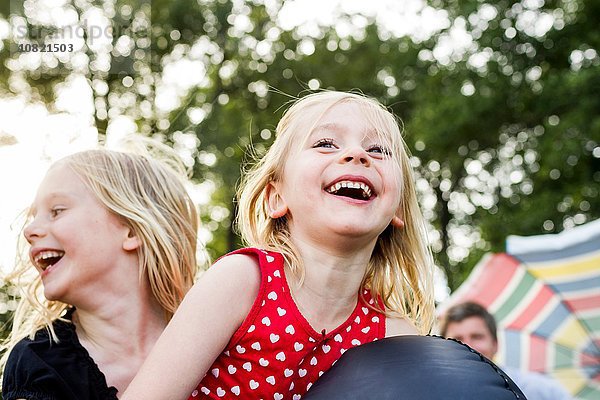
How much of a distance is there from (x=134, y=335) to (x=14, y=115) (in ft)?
42.9

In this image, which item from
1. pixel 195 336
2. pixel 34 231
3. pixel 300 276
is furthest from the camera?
pixel 34 231

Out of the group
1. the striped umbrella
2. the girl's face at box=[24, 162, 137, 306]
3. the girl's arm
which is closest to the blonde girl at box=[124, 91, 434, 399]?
the girl's arm

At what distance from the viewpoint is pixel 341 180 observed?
189cm

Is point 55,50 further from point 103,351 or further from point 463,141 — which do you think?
point 103,351

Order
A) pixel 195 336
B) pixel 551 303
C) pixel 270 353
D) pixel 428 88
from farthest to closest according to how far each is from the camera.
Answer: pixel 428 88 → pixel 551 303 → pixel 270 353 → pixel 195 336

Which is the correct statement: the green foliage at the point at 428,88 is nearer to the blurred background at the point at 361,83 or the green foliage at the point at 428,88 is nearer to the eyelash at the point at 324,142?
the blurred background at the point at 361,83

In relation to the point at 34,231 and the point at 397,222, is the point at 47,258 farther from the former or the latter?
the point at 397,222

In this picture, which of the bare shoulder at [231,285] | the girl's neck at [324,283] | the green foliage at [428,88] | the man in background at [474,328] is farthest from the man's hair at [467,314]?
the green foliage at [428,88]

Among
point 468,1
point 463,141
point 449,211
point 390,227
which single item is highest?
point 468,1

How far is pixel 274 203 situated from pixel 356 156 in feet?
1.05

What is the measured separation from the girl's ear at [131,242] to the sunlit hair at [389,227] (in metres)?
0.30

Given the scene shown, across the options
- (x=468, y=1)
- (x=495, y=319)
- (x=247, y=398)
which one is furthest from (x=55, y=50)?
(x=247, y=398)

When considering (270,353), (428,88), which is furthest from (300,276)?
(428,88)

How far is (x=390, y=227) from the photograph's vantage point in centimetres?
225
